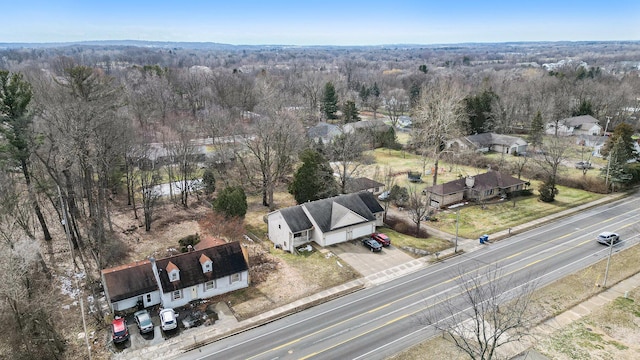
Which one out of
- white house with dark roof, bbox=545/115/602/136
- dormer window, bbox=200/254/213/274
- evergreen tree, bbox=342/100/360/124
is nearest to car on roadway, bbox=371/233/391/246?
dormer window, bbox=200/254/213/274

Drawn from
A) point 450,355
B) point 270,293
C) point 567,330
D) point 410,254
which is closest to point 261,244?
point 270,293

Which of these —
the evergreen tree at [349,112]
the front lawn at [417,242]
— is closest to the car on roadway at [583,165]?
the front lawn at [417,242]

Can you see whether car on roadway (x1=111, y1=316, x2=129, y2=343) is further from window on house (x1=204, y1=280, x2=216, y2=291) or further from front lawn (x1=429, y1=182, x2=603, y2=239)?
front lawn (x1=429, y1=182, x2=603, y2=239)

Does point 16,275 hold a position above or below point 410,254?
above

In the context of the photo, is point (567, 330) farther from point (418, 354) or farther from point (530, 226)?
point (530, 226)

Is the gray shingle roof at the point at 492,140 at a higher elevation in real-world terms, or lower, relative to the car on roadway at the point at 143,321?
higher

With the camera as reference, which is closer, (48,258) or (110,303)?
(110,303)

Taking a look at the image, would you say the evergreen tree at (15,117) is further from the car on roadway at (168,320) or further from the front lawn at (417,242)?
the front lawn at (417,242)
